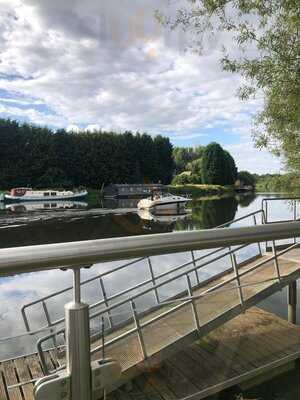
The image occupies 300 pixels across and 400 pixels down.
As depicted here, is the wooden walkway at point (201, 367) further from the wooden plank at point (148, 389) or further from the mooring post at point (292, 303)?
the mooring post at point (292, 303)

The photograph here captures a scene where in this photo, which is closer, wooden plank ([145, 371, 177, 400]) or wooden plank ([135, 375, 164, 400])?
wooden plank ([145, 371, 177, 400])

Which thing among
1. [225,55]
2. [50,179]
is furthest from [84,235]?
[50,179]

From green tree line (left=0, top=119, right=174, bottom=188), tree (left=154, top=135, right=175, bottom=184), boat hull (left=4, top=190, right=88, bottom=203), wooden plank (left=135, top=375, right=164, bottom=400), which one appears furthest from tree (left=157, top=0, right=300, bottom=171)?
tree (left=154, top=135, right=175, bottom=184)

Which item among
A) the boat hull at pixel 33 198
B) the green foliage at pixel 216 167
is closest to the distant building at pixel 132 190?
the boat hull at pixel 33 198

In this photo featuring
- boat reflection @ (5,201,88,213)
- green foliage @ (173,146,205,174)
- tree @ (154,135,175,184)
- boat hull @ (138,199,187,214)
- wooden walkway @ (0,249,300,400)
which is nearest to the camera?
wooden walkway @ (0,249,300,400)

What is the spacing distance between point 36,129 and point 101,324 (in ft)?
234

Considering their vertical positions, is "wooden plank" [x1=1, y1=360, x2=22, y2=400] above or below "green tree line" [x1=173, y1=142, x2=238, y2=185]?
below

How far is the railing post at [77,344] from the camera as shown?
3.19ft

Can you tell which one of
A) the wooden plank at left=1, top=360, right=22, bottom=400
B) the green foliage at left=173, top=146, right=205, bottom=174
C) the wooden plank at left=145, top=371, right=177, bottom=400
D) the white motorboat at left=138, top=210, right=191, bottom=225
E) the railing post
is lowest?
the white motorboat at left=138, top=210, right=191, bottom=225

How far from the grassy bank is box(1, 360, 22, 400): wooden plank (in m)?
63.6

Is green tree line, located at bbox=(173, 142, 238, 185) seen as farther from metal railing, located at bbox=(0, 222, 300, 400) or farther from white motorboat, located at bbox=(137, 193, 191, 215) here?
metal railing, located at bbox=(0, 222, 300, 400)

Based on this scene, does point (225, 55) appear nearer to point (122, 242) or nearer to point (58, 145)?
point (122, 242)

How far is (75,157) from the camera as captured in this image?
69.6 meters

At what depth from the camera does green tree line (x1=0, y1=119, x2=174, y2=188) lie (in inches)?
2566
